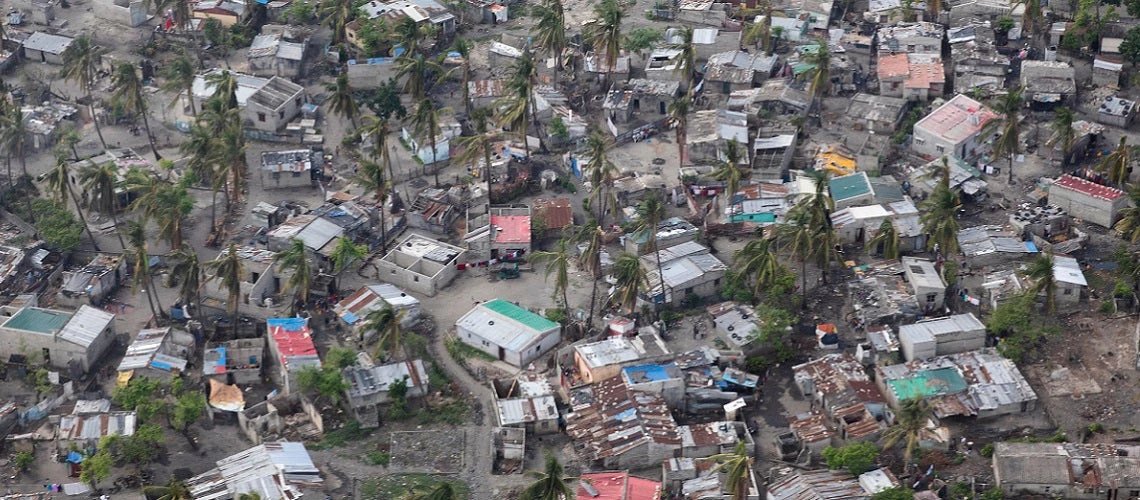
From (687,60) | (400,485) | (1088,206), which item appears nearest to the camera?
(400,485)

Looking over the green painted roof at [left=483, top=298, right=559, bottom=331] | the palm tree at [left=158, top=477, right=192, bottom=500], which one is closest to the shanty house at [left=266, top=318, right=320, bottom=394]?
the green painted roof at [left=483, top=298, right=559, bottom=331]

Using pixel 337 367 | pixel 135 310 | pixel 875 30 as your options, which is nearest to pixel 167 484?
pixel 337 367

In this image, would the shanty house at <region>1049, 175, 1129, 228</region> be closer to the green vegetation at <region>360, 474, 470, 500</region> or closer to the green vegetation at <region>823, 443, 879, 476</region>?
the green vegetation at <region>823, 443, 879, 476</region>

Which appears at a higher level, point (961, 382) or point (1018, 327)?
point (1018, 327)

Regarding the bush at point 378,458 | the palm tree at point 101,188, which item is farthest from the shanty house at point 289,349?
the palm tree at point 101,188

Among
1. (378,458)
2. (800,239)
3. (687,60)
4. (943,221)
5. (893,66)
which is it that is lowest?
(378,458)

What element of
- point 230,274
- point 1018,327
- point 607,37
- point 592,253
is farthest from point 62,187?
point 1018,327

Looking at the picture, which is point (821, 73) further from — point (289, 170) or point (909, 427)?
point (909, 427)
